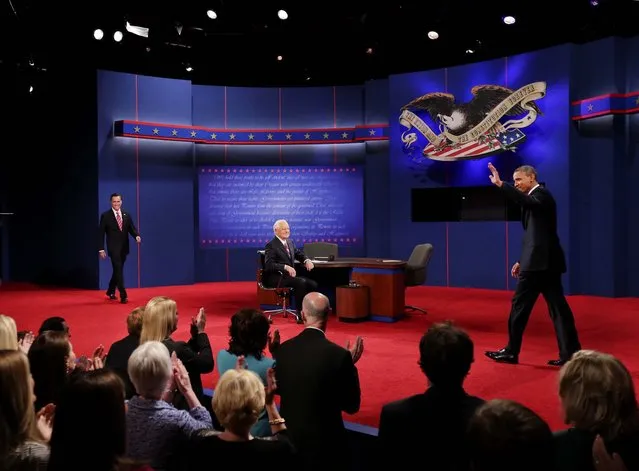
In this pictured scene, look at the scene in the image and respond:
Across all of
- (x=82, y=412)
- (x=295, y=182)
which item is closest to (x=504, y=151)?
(x=295, y=182)

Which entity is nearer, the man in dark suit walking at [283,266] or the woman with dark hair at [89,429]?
the woman with dark hair at [89,429]

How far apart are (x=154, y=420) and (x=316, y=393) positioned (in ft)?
2.23

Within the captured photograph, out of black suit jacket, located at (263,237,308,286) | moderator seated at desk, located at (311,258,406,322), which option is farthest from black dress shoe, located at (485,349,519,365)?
black suit jacket, located at (263,237,308,286)

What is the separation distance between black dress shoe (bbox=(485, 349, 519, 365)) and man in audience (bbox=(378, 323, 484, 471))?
3.34 meters

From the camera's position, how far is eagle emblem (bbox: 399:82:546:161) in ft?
33.0

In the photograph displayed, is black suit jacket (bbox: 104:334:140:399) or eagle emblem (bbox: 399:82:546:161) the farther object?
eagle emblem (bbox: 399:82:546:161)

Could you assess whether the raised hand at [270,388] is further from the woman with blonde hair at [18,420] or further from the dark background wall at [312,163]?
the dark background wall at [312,163]

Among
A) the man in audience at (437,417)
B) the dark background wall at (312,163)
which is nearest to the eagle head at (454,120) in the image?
the dark background wall at (312,163)

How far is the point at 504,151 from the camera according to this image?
10289mm

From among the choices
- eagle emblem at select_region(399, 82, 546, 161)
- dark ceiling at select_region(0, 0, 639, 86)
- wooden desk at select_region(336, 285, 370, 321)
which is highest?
dark ceiling at select_region(0, 0, 639, 86)

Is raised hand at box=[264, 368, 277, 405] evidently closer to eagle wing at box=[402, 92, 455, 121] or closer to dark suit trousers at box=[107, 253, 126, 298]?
dark suit trousers at box=[107, 253, 126, 298]

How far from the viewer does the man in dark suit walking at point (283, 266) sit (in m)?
7.61

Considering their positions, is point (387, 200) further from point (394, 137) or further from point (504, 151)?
point (504, 151)

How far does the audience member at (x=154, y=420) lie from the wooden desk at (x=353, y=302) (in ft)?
17.1
